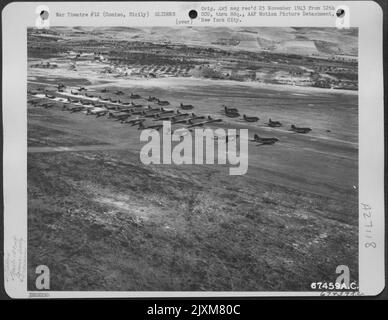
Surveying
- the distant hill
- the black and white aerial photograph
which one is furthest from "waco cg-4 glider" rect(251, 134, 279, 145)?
the distant hill

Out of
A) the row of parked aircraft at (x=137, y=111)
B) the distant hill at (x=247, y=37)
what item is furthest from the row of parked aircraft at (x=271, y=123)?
the distant hill at (x=247, y=37)

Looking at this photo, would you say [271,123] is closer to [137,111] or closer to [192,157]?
[192,157]

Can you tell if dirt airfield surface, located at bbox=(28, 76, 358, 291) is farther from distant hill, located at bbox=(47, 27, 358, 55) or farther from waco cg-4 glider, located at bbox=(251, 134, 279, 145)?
distant hill, located at bbox=(47, 27, 358, 55)

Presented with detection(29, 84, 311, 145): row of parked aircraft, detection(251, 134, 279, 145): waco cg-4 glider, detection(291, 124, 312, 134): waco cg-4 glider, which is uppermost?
detection(29, 84, 311, 145): row of parked aircraft

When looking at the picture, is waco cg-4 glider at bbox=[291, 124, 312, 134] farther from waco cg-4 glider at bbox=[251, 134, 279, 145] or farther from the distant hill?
the distant hill

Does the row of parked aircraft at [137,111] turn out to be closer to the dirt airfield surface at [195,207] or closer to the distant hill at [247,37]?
the dirt airfield surface at [195,207]

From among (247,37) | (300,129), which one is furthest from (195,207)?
(247,37)

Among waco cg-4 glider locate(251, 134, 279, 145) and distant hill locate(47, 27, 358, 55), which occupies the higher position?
distant hill locate(47, 27, 358, 55)
